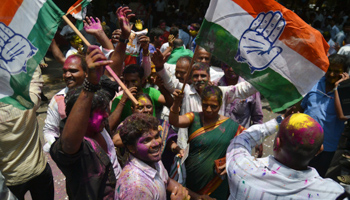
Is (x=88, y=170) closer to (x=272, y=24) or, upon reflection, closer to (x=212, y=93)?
(x=212, y=93)

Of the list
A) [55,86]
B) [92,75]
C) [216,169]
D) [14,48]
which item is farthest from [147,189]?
[55,86]

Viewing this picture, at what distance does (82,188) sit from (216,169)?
1.33 m

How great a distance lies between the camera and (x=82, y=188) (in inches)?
82.3

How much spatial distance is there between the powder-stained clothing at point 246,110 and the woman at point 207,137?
87cm

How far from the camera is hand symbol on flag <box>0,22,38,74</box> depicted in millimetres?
2193

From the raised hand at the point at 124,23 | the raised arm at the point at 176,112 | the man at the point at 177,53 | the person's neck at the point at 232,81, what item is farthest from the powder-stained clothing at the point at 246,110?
the man at the point at 177,53

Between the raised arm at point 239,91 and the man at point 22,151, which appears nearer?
the man at point 22,151

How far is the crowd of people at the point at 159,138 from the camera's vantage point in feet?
6.07

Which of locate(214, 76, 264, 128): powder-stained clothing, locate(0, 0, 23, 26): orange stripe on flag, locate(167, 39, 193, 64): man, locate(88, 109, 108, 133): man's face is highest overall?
locate(0, 0, 23, 26): orange stripe on flag

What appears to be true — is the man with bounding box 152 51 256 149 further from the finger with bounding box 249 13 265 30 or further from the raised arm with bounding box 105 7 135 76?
the finger with bounding box 249 13 265 30

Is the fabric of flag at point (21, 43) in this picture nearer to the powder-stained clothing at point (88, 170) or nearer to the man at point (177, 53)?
the powder-stained clothing at point (88, 170)

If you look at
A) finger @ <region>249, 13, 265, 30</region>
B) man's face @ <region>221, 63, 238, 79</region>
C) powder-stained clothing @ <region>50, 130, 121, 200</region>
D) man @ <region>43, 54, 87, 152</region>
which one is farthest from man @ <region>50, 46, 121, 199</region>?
man's face @ <region>221, 63, 238, 79</region>

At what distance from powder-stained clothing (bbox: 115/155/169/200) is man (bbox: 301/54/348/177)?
7.92 ft

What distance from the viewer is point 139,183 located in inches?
77.6
